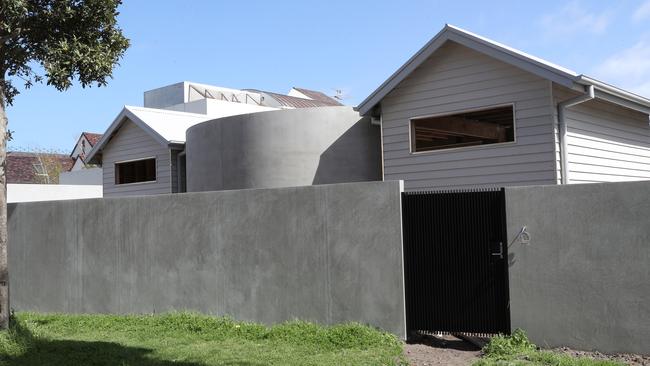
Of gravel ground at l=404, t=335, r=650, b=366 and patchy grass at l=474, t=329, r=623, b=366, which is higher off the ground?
Answer: patchy grass at l=474, t=329, r=623, b=366

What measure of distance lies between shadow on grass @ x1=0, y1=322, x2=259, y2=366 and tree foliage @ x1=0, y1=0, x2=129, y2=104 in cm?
376

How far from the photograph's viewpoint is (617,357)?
6.99 m

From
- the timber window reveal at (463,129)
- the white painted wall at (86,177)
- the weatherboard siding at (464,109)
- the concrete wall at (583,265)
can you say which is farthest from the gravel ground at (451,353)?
the white painted wall at (86,177)

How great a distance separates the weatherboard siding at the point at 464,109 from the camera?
10844 mm

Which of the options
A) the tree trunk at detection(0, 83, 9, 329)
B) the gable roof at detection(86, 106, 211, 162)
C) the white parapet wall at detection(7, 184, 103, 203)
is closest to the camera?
the tree trunk at detection(0, 83, 9, 329)

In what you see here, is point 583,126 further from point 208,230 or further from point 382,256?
point 208,230

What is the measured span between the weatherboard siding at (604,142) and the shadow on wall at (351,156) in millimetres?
4003

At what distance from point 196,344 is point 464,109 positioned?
6.28m

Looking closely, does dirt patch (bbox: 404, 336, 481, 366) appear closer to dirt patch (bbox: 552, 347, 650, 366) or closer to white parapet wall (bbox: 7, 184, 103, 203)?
dirt patch (bbox: 552, 347, 650, 366)

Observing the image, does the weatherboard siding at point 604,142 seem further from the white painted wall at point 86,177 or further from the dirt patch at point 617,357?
the white painted wall at point 86,177

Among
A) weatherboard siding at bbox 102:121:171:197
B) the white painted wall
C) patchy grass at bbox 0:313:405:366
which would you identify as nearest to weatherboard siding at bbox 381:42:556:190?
patchy grass at bbox 0:313:405:366

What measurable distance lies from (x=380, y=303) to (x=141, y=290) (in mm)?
4403

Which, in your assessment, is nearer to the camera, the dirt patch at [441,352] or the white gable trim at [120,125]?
the dirt patch at [441,352]

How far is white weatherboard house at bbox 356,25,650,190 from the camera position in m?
10.8
